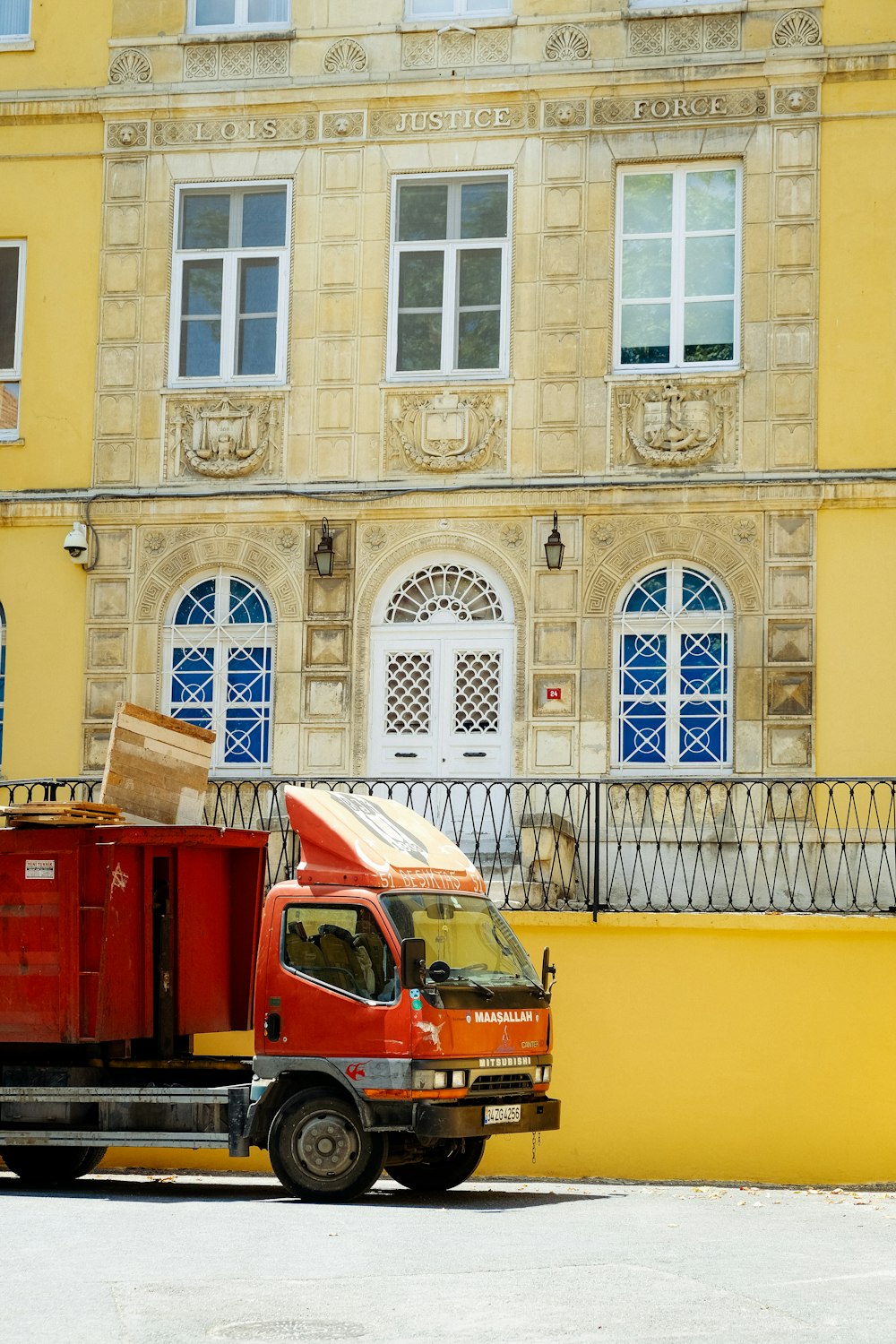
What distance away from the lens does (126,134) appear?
1908 centimetres

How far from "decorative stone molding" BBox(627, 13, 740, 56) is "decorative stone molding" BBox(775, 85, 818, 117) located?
0.70m

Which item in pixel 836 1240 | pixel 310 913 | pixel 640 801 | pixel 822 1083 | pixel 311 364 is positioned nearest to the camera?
pixel 836 1240

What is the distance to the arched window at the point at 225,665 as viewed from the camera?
1836cm

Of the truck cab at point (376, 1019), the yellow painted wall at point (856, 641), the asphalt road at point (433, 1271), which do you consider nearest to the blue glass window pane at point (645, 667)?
the yellow painted wall at point (856, 641)

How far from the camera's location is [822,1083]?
50.1 feet

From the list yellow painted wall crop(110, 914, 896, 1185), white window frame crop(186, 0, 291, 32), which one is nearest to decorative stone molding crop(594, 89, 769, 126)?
white window frame crop(186, 0, 291, 32)

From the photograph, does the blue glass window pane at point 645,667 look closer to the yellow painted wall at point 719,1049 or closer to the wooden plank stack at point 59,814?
the yellow painted wall at point 719,1049

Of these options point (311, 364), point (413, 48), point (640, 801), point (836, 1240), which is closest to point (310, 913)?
point (836, 1240)

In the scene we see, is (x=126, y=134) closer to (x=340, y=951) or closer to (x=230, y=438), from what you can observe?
(x=230, y=438)

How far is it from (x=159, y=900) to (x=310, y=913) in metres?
1.53

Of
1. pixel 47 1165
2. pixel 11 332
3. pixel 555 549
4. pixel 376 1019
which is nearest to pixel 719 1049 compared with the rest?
pixel 376 1019

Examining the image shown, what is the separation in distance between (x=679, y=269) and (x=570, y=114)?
183 cm

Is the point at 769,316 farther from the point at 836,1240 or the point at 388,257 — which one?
the point at 836,1240

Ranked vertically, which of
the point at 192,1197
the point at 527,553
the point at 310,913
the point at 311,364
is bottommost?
the point at 192,1197
